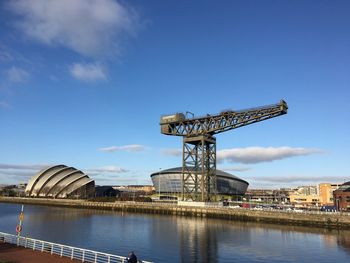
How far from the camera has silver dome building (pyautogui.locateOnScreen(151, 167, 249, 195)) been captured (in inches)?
6636

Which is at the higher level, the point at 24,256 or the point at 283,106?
the point at 283,106

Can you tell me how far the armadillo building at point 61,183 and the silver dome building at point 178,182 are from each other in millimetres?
36340

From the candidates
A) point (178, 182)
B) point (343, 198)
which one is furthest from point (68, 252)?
point (178, 182)

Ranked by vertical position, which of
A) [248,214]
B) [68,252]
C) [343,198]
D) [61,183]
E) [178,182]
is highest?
[178,182]

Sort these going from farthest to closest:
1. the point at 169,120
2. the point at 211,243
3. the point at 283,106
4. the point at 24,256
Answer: the point at 169,120, the point at 283,106, the point at 211,243, the point at 24,256

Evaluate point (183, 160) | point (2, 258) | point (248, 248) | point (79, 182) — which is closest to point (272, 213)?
point (183, 160)

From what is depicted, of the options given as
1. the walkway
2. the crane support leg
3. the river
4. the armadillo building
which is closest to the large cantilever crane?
the crane support leg

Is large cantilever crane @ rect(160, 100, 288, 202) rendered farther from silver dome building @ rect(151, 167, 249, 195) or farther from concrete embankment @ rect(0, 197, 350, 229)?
silver dome building @ rect(151, 167, 249, 195)

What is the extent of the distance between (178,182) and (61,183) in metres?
58.0

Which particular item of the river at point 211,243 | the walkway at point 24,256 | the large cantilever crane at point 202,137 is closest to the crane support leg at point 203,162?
the large cantilever crane at point 202,137

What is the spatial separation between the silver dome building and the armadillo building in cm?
3634

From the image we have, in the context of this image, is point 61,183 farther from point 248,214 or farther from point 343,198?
point 343,198

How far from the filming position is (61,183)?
170 metres

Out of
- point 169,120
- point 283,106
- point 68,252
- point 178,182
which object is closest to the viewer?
point 68,252
